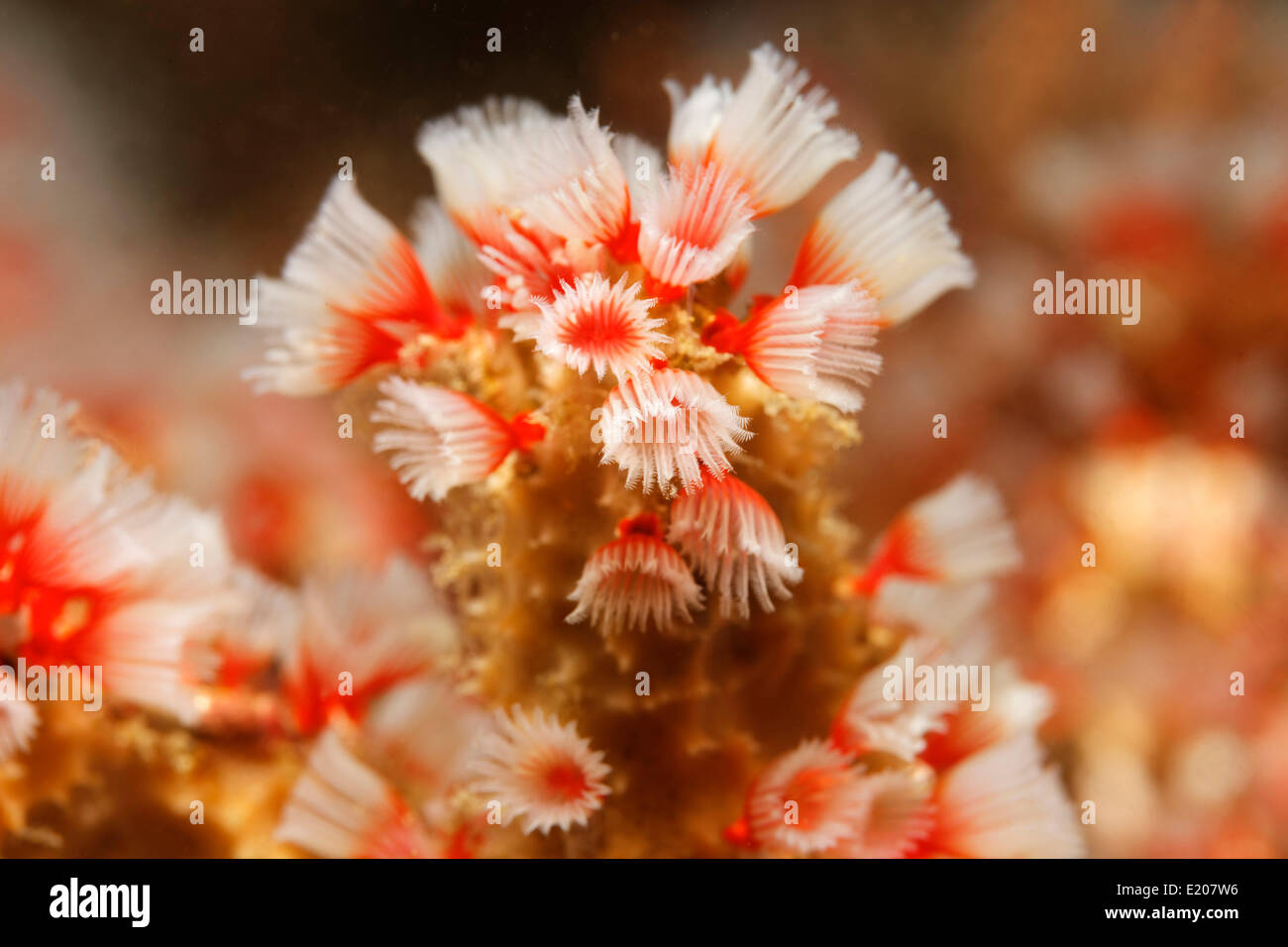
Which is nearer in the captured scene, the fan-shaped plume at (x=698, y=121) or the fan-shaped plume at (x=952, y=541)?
the fan-shaped plume at (x=698, y=121)

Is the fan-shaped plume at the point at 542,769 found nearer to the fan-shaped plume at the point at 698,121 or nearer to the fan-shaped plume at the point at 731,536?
the fan-shaped plume at the point at 731,536

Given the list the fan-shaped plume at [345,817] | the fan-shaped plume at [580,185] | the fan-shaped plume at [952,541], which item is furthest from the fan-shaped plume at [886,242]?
the fan-shaped plume at [345,817]

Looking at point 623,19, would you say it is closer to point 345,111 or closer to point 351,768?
point 345,111

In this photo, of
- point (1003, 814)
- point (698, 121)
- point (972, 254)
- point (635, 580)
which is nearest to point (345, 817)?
point (635, 580)

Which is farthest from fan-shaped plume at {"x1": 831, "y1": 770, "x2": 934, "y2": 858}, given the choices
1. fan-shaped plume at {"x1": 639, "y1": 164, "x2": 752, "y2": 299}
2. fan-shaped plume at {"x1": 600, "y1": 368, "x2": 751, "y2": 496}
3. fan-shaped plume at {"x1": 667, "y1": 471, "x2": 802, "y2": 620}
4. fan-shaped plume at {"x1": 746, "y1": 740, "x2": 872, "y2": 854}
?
fan-shaped plume at {"x1": 639, "y1": 164, "x2": 752, "y2": 299}

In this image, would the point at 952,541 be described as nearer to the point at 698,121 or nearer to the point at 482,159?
the point at 698,121

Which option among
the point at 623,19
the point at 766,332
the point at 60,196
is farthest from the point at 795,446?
the point at 60,196

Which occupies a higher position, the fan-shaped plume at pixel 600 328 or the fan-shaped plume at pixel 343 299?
the fan-shaped plume at pixel 343 299
